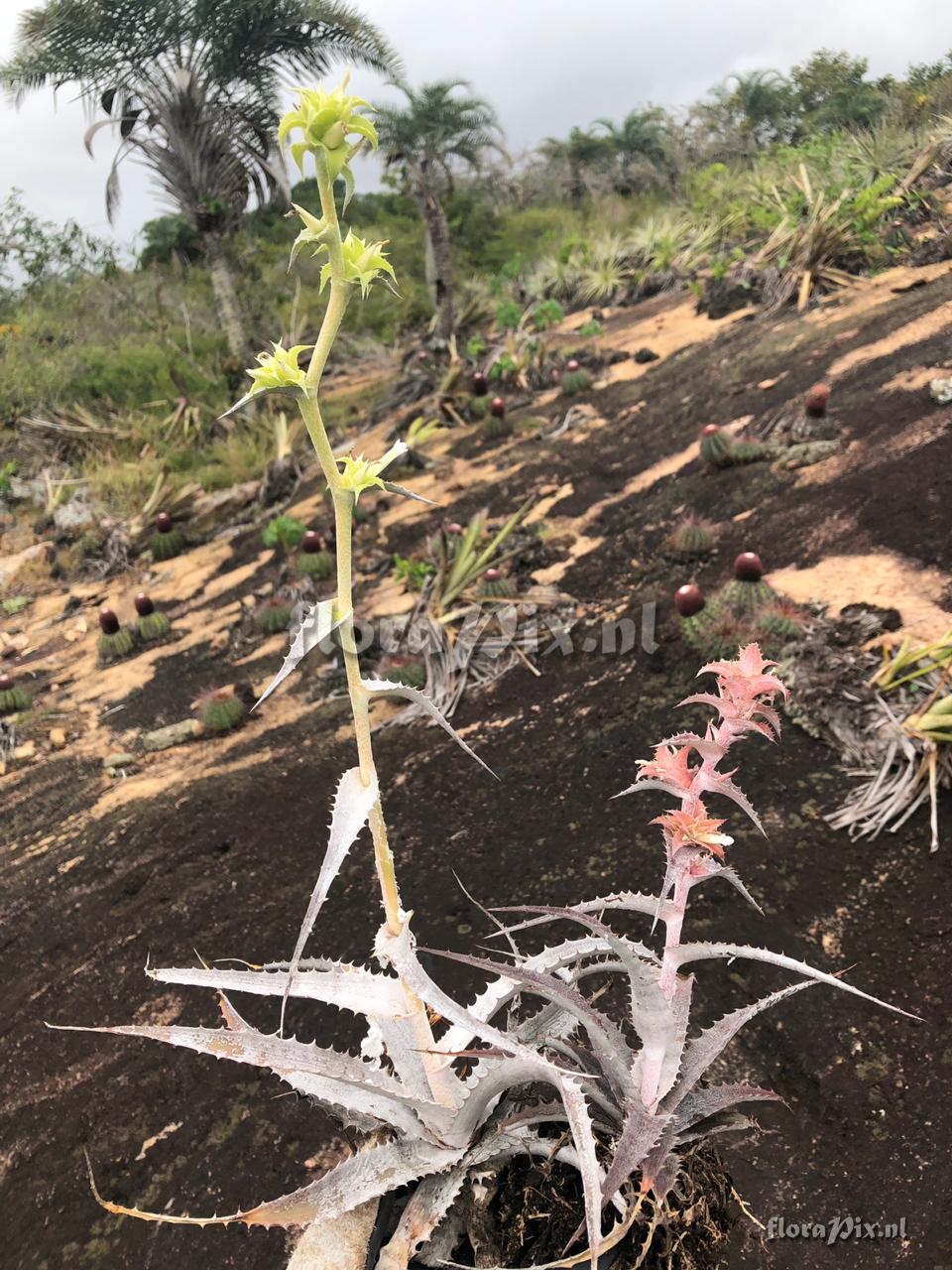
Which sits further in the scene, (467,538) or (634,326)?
(634,326)

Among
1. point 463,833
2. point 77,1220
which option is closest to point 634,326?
point 463,833

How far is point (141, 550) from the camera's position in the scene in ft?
29.7

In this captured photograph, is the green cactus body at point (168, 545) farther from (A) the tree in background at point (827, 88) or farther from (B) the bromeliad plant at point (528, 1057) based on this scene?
(A) the tree in background at point (827, 88)

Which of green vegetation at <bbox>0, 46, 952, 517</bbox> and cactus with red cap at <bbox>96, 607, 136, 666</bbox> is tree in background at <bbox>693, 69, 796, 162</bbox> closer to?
green vegetation at <bbox>0, 46, 952, 517</bbox>

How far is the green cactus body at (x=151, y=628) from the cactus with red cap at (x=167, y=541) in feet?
6.69

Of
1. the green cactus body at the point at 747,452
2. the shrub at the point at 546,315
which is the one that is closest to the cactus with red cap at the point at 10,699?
the green cactus body at the point at 747,452

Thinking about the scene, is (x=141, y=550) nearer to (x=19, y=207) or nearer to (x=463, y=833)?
(x=463, y=833)

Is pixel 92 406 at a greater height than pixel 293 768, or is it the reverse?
pixel 92 406

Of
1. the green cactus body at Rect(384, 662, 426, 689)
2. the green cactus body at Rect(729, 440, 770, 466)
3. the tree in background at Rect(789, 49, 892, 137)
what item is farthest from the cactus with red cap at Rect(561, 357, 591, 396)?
the tree in background at Rect(789, 49, 892, 137)

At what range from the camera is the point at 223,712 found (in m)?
4.79

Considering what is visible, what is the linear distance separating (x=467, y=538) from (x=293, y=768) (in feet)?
5.77

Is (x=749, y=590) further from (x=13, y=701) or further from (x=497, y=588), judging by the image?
(x=13, y=701)

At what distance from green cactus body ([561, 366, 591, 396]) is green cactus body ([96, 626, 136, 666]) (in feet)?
18.0

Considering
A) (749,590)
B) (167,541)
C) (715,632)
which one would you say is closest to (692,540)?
(749,590)
